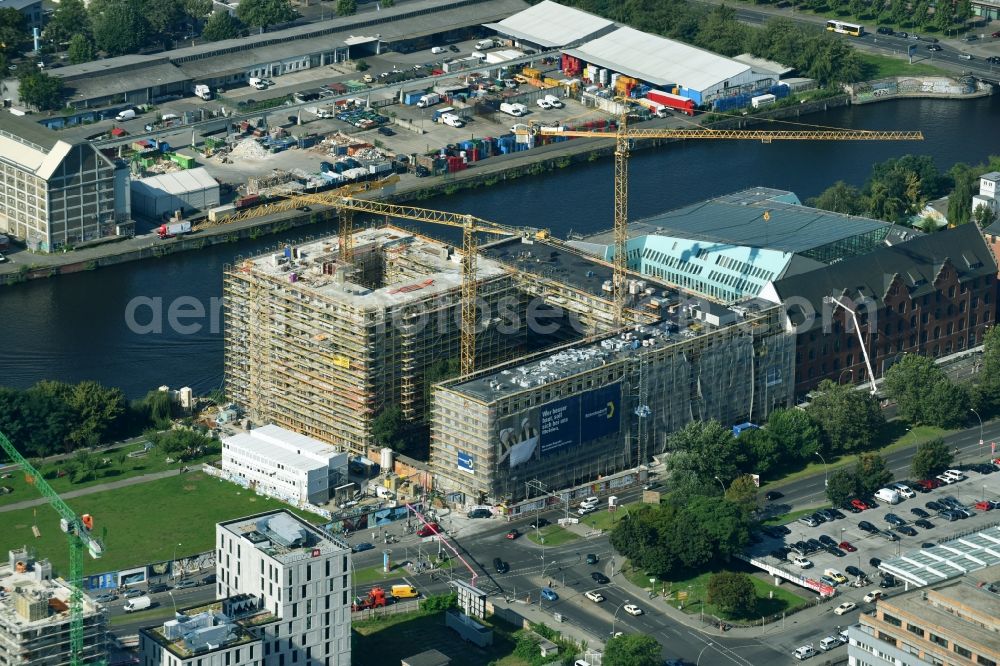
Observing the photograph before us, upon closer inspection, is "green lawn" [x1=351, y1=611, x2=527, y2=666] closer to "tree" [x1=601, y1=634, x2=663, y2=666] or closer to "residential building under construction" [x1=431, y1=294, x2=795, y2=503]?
"tree" [x1=601, y1=634, x2=663, y2=666]

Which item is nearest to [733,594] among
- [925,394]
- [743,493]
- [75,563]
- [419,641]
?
[743,493]

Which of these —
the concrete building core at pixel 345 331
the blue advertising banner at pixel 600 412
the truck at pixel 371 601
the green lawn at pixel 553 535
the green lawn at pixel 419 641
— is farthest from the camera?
the concrete building core at pixel 345 331

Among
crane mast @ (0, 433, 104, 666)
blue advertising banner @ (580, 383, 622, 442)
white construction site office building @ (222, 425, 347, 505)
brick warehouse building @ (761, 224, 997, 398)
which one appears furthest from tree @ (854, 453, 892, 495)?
crane mast @ (0, 433, 104, 666)

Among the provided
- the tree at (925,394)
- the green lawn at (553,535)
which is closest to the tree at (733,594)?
the green lawn at (553,535)

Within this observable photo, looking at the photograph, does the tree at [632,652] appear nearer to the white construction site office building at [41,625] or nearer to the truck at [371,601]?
the truck at [371,601]

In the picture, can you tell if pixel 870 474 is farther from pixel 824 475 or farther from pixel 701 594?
pixel 701 594
